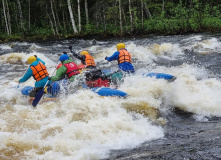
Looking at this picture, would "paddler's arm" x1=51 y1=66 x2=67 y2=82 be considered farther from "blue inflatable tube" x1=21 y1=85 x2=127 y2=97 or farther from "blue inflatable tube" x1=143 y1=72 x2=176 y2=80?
"blue inflatable tube" x1=143 y1=72 x2=176 y2=80

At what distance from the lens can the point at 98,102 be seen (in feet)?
19.7

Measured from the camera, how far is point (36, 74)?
6977mm

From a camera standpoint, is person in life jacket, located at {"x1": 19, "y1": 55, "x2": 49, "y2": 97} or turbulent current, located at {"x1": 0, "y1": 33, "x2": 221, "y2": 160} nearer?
turbulent current, located at {"x1": 0, "y1": 33, "x2": 221, "y2": 160}

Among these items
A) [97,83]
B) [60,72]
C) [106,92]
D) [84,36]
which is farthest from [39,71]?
[84,36]

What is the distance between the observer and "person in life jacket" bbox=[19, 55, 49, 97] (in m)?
6.86

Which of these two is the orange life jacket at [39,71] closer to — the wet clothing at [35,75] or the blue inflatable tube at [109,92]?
the wet clothing at [35,75]

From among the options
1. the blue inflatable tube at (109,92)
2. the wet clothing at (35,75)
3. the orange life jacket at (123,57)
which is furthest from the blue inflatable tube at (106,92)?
the orange life jacket at (123,57)

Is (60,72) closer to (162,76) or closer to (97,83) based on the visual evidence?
(97,83)

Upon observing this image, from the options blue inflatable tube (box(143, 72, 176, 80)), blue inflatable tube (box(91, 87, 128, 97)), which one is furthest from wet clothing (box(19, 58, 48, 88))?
blue inflatable tube (box(143, 72, 176, 80))

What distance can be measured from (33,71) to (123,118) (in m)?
3.10

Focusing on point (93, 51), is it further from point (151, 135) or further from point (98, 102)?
point (151, 135)

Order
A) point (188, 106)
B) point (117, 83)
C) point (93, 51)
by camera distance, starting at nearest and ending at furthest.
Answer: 1. point (188, 106)
2. point (117, 83)
3. point (93, 51)

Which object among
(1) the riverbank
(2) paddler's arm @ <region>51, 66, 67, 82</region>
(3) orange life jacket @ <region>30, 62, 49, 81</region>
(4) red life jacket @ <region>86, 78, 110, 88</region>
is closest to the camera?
(2) paddler's arm @ <region>51, 66, 67, 82</region>

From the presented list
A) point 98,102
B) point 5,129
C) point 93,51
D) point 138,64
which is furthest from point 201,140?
point 93,51
